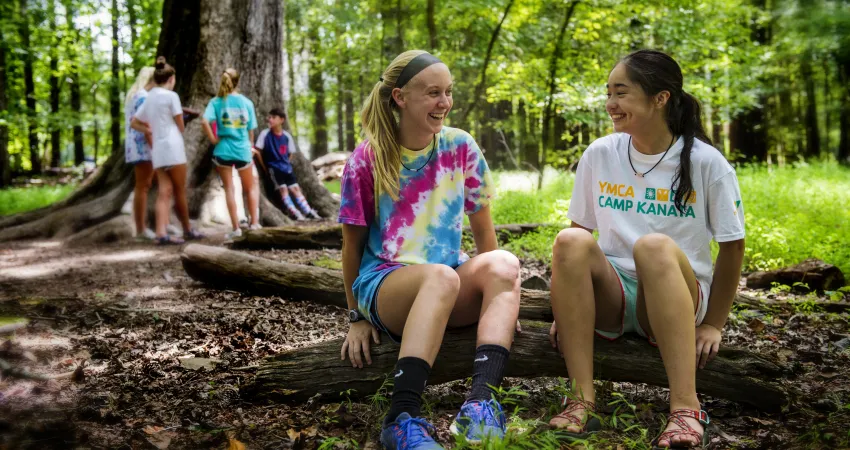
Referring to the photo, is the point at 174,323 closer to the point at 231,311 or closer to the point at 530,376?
the point at 231,311

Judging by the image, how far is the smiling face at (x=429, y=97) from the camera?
2.74m

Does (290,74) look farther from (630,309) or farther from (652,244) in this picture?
(652,244)

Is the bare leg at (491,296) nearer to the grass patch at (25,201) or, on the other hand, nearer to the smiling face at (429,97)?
the smiling face at (429,97)

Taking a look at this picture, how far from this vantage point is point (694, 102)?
9.14 feet

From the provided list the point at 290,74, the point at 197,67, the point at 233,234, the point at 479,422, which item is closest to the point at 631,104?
the point at 479,422

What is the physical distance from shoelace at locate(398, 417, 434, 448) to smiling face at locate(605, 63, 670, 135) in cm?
143

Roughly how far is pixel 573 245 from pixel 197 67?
23.1ft

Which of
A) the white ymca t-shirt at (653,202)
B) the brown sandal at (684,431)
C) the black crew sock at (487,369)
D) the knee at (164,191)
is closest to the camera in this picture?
the brown sandal at (684,431)

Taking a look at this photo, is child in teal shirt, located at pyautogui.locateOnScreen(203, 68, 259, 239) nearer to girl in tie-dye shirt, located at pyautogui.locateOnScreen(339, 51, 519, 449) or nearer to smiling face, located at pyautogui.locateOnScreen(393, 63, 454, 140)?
girl in tie-dye shirt, located at pyautogui.locateOnScreen(339, 51, 519, 449)

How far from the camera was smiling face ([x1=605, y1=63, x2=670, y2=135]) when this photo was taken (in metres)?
2.72

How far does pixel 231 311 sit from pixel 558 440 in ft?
8.68

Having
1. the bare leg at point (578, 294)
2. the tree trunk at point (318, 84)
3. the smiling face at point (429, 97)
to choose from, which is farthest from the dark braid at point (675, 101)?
the tree trunk at point (318, 84)

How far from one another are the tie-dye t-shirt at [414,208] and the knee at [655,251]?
0.76 meters

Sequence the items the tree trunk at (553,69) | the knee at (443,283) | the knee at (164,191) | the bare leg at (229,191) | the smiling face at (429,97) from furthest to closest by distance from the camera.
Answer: the tree trunk at (553,69)
the bare leg at (229,191)
the knee at (164,191)
the smiling face at (429,97)
the knee at (443,283)
